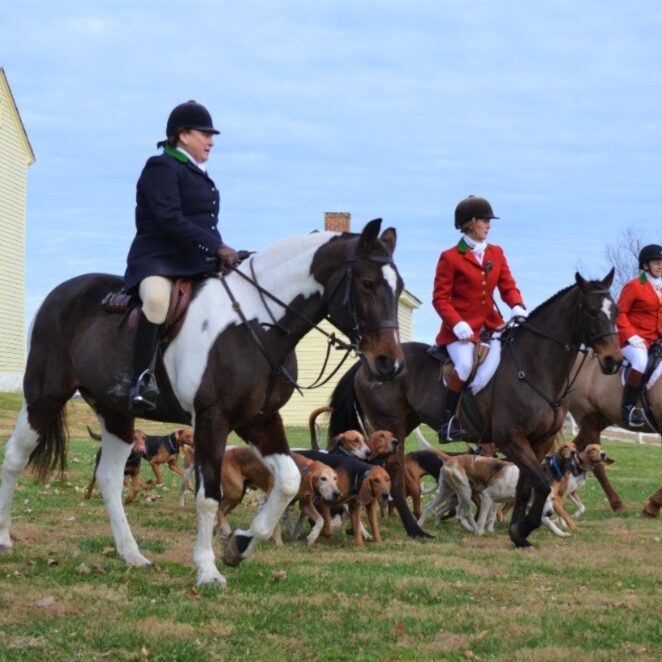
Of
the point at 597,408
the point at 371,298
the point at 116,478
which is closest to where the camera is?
the point at 371,298

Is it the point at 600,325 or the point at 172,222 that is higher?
the point at 172,222

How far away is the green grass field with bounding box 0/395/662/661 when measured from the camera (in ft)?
20.9

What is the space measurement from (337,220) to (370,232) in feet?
111

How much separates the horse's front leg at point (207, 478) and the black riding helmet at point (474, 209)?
4.70 m

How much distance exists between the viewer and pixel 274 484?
335 inches

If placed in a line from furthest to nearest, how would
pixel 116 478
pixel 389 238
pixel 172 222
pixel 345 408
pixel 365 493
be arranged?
pixel 345 408 < pixel 365 493 < pixel 116 478 < pixel 172 222 < pixel 389 238

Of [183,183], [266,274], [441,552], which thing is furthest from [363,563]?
[183,183]

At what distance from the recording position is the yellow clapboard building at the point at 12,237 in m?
39.2

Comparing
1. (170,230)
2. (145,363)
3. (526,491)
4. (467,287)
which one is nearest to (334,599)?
(145,363)

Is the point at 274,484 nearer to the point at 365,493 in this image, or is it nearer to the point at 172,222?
the point at 172,222

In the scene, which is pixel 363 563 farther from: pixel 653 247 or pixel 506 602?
pixel 653 247

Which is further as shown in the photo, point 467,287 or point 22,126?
point 22,126

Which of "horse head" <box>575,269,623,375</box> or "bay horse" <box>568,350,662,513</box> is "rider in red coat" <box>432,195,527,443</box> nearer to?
"horse head" <box>575,269,623,375</box>

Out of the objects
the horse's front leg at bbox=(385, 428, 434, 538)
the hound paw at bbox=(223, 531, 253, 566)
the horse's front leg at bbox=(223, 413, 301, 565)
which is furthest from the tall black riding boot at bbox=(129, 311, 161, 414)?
the horse's front leg at bbox=(385, 428, 434, 538)
